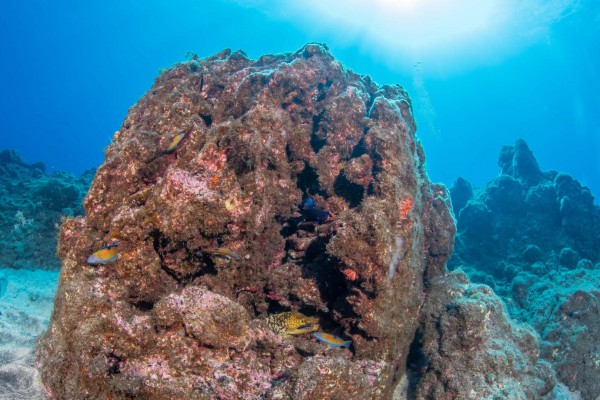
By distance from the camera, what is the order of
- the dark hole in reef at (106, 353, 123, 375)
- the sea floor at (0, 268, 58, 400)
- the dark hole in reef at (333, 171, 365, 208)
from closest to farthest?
1. the dark hole in reef at (106, 353, 123, 375)
2. the sea floor at (0, 268, 58, 400)
3. the dark hole in reef at (333, 171, 365, 208)

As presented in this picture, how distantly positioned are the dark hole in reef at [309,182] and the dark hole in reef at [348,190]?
32 centimetres

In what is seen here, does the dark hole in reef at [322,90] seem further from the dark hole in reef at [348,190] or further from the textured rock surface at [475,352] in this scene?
the textured rock surface at [475,352]

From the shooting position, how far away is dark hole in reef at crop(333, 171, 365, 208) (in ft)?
21.3

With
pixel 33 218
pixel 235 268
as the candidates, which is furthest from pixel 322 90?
pixel 33 218

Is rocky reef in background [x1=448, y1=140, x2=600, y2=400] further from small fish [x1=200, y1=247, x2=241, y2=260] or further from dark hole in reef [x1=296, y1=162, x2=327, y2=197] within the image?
small fish [x1=200, y1=247, x2=241, y2=260]

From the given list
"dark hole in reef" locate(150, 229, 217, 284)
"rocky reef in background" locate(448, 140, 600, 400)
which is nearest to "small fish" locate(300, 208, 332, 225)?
"dark hole in reef" locate(150, 229, 217, 284)

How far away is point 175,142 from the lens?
539cm

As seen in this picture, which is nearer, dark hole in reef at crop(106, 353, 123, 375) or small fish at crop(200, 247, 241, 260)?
dark hole in reef at crop(106, 353, 123, 375)

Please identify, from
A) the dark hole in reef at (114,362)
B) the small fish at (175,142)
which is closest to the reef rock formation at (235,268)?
the dark hole in reef at (114,362)

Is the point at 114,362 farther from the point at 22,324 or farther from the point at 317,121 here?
the point at 317,121

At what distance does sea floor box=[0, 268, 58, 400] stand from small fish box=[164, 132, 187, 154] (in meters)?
3.73

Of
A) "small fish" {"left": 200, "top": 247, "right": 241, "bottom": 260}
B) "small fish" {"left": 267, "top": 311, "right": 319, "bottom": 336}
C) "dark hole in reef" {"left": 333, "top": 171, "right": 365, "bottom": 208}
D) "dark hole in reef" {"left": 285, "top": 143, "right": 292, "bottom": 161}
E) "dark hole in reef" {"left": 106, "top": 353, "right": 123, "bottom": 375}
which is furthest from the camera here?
"dark hole in reef" {"left": 285, "top": 143, "right": 292, "bottom": 161}

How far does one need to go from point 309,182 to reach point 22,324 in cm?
724

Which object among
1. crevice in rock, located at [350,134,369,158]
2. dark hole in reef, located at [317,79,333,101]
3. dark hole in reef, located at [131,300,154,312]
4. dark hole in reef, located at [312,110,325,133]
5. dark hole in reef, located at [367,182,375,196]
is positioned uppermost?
dark hole in reef, located at [317,79,333,101]
